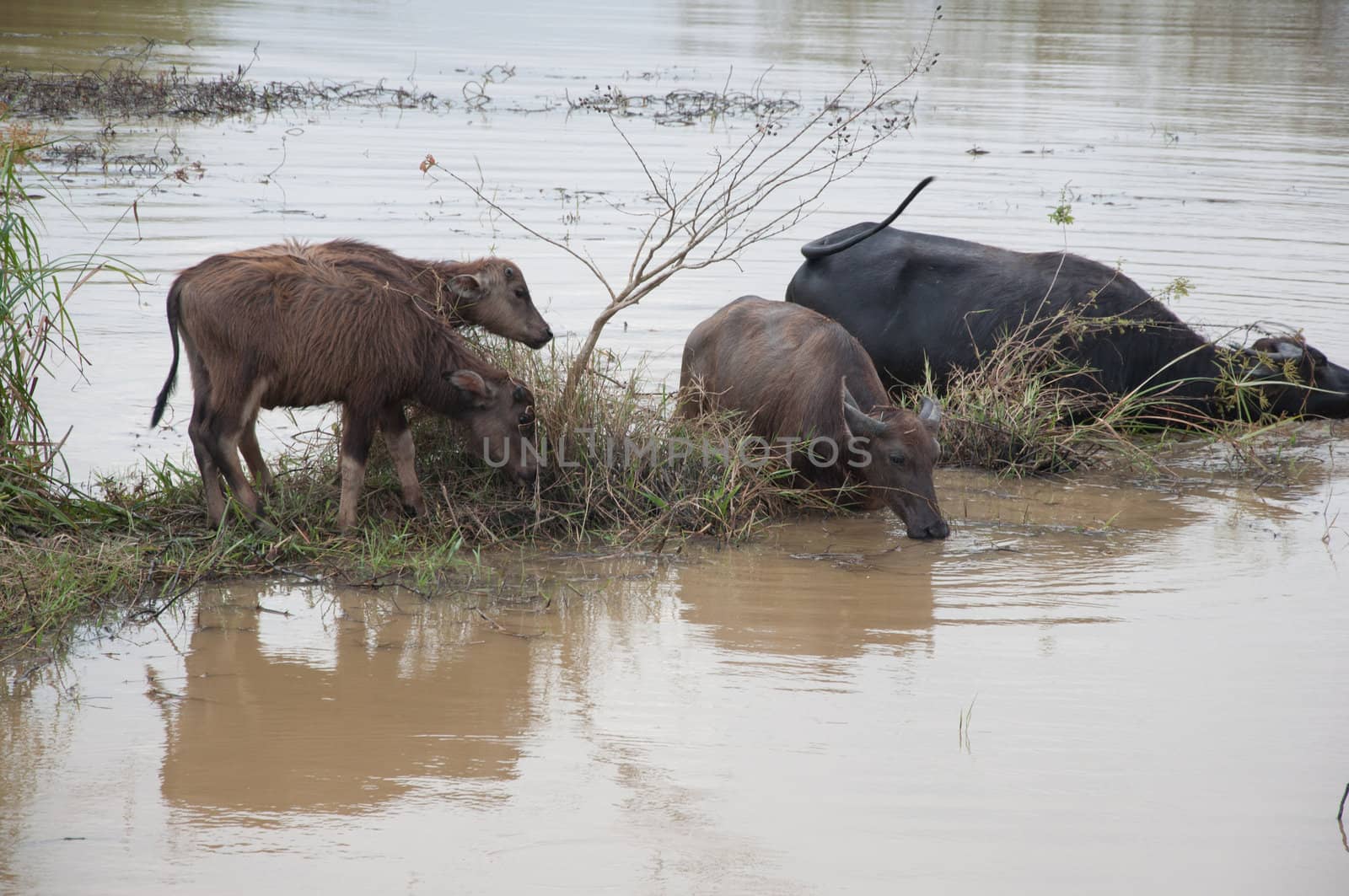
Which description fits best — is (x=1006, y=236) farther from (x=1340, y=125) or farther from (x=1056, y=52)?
(x=1056, y=52)

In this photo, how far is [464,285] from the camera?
6.22m

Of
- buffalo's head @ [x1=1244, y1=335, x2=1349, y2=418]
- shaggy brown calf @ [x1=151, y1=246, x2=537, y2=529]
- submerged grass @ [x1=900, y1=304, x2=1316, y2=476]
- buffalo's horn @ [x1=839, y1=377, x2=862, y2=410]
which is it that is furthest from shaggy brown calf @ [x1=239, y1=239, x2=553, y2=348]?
buffalo's head @ [x1=1244, y1=335, x2=1349, y2=418]

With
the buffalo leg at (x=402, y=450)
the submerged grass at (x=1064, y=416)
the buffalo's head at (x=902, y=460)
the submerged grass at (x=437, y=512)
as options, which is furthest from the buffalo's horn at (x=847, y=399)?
the buffalo leg at (x=402, y=450)

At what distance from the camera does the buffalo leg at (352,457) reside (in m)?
5.62

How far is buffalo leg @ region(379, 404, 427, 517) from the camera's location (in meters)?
5.80

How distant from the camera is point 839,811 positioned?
3912mm

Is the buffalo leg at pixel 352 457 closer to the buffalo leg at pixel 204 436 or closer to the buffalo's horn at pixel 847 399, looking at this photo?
the buffalo leg at pixel 204 436

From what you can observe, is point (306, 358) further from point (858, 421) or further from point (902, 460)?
point (902, 460)

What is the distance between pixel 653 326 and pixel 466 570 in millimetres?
4341

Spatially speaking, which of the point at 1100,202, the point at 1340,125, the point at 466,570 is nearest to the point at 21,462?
the point at 466,570

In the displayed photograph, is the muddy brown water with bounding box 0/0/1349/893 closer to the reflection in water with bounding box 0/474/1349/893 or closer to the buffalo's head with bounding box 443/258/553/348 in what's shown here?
the reflection in water with bounding box 0/474/1349/893

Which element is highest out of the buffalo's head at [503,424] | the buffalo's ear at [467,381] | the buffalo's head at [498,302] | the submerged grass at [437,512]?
the buffalo's head at [498,302]

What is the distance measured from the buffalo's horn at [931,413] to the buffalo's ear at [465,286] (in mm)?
2064

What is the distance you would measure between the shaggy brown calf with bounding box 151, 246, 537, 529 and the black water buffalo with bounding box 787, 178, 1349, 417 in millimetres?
3180
